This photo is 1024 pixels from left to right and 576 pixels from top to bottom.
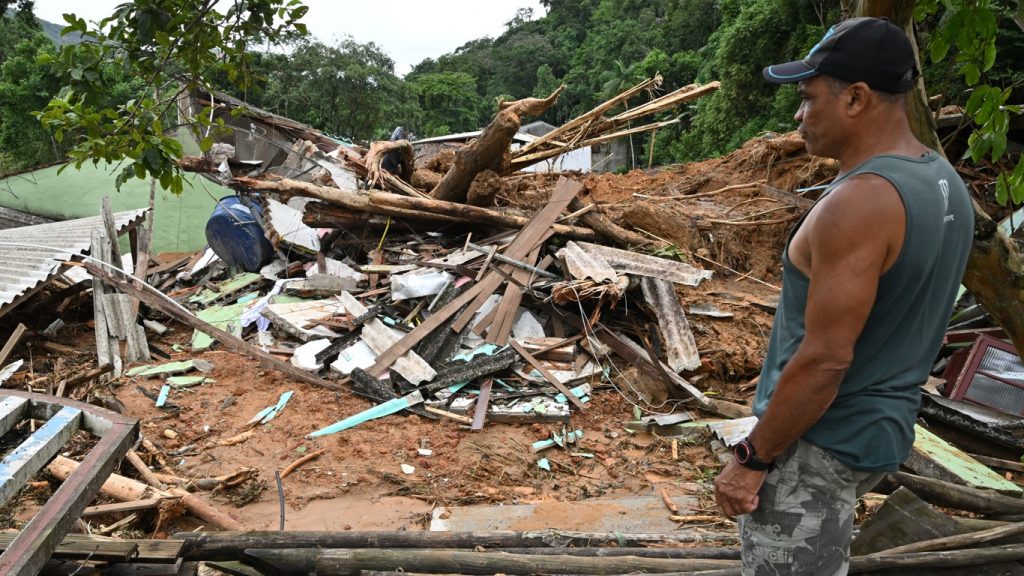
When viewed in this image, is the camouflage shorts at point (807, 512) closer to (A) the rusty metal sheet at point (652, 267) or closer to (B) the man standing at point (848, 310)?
(B) the man standing at point (848, 310)

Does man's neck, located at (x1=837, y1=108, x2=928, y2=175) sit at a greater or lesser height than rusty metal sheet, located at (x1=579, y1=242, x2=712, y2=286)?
greater

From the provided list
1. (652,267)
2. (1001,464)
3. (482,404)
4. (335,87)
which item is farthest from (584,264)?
(335,87)

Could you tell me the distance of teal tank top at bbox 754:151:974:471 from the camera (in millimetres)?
1438

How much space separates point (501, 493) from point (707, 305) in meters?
3.45

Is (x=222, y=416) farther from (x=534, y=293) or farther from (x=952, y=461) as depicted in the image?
(x=952, y=461)

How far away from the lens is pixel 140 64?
286 cm

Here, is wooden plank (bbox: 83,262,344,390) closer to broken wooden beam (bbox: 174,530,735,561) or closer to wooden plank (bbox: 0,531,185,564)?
broken wooden beam (bbox: 174,530,735,561)

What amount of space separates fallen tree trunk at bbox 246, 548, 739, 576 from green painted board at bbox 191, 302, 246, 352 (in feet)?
18.6

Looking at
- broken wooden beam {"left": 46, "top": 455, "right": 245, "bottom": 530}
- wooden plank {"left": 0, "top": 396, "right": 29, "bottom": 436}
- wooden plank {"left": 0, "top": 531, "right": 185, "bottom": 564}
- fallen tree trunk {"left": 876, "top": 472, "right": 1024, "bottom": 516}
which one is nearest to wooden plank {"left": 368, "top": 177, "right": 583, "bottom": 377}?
broken wooden beam {"left": 46, "top": 455, "right": 245, "bottom": 530}

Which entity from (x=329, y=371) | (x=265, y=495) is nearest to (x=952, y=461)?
(x=265, y=495)

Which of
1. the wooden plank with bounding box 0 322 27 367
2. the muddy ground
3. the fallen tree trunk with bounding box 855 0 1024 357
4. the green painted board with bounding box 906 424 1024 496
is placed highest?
the fallen tree trunk with bounding box 855 0 1024 357

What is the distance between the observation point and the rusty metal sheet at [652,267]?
6957 mm

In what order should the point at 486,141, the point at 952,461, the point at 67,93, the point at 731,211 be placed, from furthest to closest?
the point at 731,211 < the point at 486,141 < the point at 952,461 < the point at 67,93

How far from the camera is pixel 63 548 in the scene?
248cm
